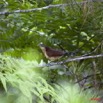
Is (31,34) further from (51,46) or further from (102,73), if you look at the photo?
(102,73)

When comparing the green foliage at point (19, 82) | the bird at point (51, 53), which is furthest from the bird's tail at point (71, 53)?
the green foliage at point (19, 82)

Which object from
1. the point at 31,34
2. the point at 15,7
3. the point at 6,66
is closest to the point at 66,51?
the point at 31,34

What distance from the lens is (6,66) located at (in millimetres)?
840

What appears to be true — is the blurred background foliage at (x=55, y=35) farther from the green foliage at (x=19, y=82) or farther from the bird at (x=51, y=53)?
the green foliage at (x=19, y=82)

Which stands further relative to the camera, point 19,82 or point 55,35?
point 55,35

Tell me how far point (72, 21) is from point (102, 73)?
394mm

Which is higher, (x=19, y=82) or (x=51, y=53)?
(x=19, y=82)

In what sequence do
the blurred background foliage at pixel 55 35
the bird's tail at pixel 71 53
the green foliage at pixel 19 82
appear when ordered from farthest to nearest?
the bird's tail at pixel 71 53
the blurred background foliage at pixel 55 35
the green foliage at pixel 19 82

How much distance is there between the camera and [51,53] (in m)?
2.12

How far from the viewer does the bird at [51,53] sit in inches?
82.1

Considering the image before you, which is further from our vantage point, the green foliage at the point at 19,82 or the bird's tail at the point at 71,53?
the bird's tail at the point at 71,53

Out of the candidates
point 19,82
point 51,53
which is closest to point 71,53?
point 51,53

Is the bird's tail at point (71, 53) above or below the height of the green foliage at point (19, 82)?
below

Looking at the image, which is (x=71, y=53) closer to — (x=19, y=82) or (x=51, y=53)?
(x=51, y=53)
